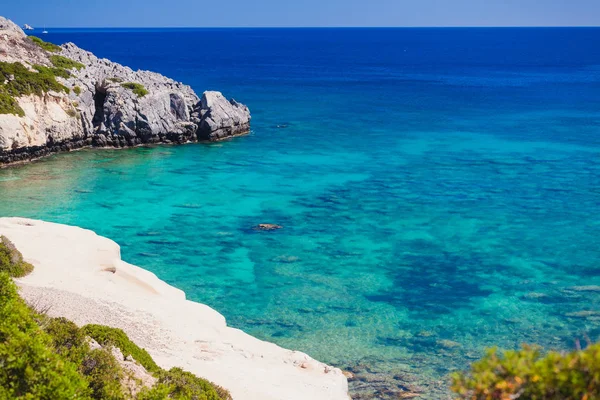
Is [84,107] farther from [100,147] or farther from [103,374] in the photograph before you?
[103,374]

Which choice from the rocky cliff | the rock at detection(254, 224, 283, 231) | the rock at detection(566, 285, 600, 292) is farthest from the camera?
the rocky cliff

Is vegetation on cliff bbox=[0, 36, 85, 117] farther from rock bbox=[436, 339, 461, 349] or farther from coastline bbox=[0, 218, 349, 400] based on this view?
rock bbox=[436, 339, 461, 349]

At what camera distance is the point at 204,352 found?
21594mm

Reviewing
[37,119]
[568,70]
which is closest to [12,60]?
[37,119]

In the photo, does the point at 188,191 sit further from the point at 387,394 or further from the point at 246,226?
the point at 387,394

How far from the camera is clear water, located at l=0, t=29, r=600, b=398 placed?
26.4 metres

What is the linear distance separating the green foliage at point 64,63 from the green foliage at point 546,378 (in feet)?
197

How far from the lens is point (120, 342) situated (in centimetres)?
1773

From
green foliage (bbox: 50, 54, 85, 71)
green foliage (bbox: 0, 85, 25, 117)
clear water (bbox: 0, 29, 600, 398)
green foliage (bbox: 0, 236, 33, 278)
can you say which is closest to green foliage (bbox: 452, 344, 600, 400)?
clear water (bbox: 0, 29, 600, 398)

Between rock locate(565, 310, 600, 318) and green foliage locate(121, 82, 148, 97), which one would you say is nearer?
rock locate(565, 310, 600, 318)

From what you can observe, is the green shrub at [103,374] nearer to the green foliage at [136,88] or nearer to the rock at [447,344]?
the rock at [447,344]

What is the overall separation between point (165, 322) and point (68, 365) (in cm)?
975

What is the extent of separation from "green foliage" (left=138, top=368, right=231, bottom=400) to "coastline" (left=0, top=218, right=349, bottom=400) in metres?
1.42

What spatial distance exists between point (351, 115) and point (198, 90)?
87.9ft
